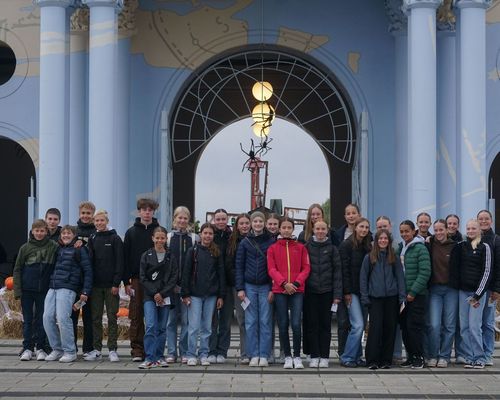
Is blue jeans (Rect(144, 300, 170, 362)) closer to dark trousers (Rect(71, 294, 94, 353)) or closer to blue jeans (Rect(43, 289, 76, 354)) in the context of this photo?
dark trousers (Rect(71, 294, 94, 353))

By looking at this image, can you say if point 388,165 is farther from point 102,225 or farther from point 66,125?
point 102,225

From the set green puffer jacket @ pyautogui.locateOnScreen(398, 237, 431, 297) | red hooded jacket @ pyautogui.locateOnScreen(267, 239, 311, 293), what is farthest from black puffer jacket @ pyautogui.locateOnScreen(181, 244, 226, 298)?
green puffer jacket @ pyautogui.locateOnScreen(398, 237, 431, 297)

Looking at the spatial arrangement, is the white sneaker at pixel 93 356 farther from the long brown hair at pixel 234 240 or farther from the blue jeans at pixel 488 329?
the blue jeans at pixel 488 329

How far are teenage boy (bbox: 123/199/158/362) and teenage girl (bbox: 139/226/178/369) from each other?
11.4 inches

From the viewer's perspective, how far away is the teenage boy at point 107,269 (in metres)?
12.3

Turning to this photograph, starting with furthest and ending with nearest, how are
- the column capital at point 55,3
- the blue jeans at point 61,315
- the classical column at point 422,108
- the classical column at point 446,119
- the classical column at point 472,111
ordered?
1. the classical column at point 446,119
2. the column capital at point 55,3
3. the classical column at point 472,111
4. the classical column at point 422,108
5. the blue jeans at point 61,315

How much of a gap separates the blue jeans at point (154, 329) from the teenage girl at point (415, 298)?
8.85 feet

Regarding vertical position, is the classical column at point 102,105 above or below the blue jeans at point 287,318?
above

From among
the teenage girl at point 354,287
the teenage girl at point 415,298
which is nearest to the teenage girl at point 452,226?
the teenage girl at point 415,298

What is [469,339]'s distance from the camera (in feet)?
40.0

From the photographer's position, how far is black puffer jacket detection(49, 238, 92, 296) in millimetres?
12266

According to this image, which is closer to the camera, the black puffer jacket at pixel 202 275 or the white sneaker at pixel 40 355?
the black puffer jacket at pixel 202 275

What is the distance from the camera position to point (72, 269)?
1230 cm

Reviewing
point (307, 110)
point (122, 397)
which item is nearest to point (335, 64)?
point (307, 110)
